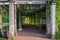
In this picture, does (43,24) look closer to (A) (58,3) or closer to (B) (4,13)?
(B) (4,13)

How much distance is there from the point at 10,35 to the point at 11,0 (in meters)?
2.57

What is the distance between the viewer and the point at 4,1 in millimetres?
13297

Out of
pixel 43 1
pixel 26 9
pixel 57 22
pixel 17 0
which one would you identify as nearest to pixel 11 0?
pixel 17 0

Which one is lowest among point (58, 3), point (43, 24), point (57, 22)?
point (43, 24)

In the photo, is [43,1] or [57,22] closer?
[43,1]

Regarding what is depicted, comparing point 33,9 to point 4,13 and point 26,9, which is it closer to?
point 26,9

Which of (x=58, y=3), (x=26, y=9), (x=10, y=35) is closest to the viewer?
(x=10, y=35)

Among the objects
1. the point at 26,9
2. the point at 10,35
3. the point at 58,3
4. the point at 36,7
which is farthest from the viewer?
the point at 26,9

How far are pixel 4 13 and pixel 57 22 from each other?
28.1 feet

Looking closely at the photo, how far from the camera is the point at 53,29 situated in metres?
12.9

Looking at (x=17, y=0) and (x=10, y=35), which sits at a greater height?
(x=17, y=0)

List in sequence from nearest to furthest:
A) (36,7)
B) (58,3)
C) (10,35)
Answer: (10,35), (58,3), (36,7)

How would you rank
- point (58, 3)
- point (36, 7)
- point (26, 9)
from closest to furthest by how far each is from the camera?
point (58, 3)
point (36, 7)
point (26, 9)

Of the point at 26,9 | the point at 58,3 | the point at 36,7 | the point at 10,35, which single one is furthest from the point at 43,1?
the point at 26,9
